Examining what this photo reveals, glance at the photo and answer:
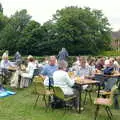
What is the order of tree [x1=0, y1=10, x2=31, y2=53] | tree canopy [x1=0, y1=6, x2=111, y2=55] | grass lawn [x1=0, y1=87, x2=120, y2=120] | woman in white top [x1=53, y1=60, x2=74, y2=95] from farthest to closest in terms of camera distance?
tree [x1=0, y1=10, x2=31, y2=53], tree canopy [x1=0, y1=6, x2=111, y2=55], woman in white top [x1=53, y1=60, x2=74, y2=95], grass lawn [x1=0, y1=87, x2=120, y2=120]

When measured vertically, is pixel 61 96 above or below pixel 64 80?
below

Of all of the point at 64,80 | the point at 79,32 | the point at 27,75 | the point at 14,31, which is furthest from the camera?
the point at 14,31

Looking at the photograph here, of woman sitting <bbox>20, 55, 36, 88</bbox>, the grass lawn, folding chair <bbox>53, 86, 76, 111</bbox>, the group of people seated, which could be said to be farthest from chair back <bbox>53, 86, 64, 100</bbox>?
woman sitting <bbox>20, 55, 36, 88</bbox>

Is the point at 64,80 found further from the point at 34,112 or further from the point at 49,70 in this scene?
the point at 49,70

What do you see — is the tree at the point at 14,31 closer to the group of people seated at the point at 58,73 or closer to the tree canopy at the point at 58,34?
the tree canopy at the point at 58,34

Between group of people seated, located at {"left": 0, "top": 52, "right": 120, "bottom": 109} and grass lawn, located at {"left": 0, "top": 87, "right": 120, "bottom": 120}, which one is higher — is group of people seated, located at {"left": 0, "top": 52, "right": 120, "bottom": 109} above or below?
above

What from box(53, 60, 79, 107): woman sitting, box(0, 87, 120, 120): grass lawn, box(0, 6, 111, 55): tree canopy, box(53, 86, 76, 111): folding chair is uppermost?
box(0, 6, 111, 55): tree canopy

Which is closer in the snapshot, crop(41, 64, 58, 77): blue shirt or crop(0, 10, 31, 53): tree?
crop(41, 64, 58, 77): blue shirt

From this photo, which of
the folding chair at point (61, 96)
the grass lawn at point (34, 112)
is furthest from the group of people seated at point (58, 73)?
the grass lawn at point (34, 112)

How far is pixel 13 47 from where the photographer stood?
52375 millimetres

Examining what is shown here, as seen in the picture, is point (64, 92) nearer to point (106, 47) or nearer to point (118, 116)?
point (118, 116)

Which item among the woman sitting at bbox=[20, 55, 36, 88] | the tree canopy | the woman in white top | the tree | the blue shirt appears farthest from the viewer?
the tree

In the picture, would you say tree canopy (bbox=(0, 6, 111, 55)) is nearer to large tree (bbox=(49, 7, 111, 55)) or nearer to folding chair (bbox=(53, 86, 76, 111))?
large tree (bbox=(49, 7, 111, 55))

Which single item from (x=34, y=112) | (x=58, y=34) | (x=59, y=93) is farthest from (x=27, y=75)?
(x=58, y=34)
